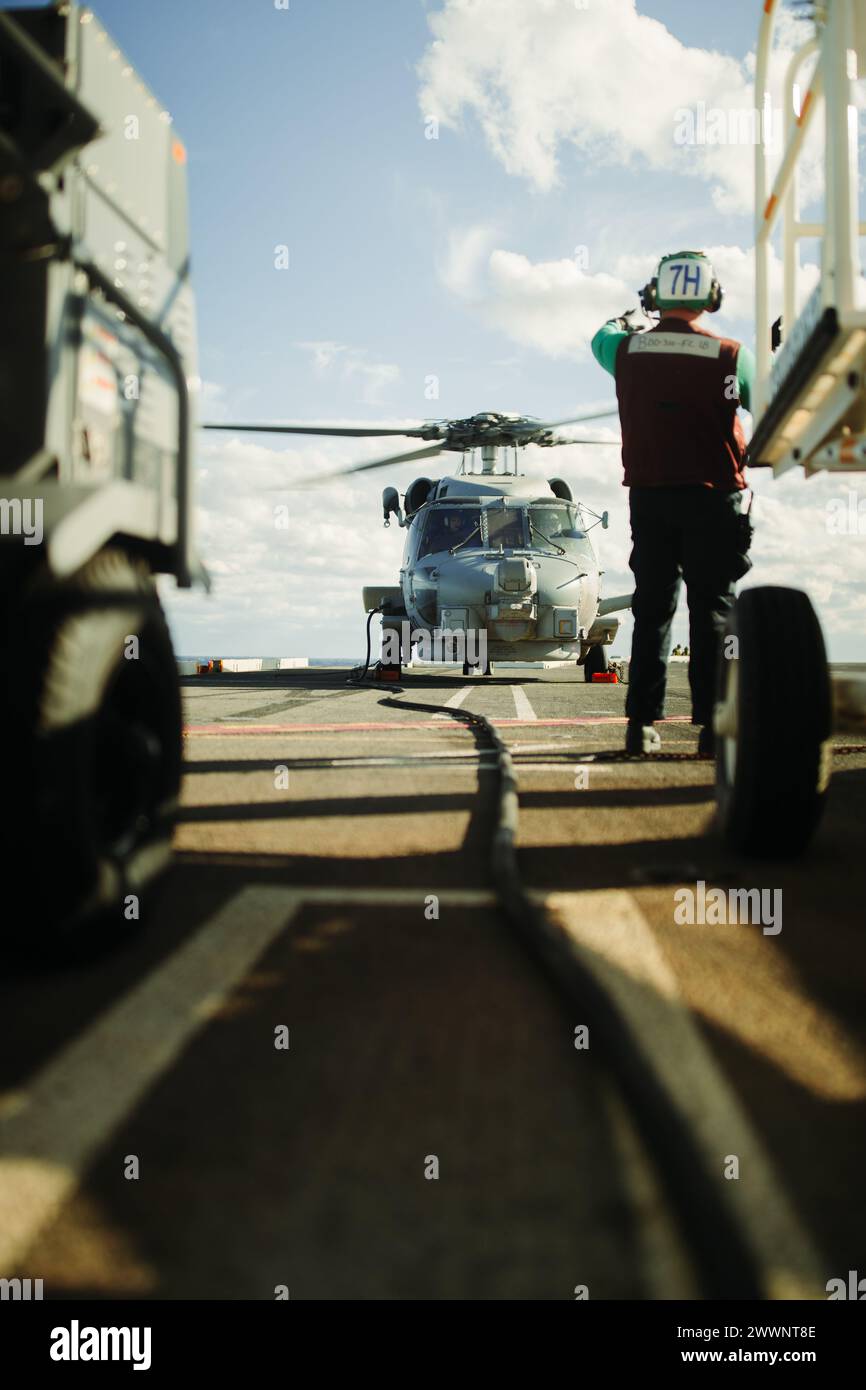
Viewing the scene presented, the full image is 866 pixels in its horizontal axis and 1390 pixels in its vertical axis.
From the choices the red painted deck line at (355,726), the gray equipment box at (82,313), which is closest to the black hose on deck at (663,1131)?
the gray equipment box at (82,313)

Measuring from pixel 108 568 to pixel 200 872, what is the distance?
1.18 m

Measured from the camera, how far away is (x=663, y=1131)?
138 centimetres

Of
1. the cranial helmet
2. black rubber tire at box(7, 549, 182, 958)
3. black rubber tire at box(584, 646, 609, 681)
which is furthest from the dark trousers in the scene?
black rubber tire at box(584, 646, 609, 681)

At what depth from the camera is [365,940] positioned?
2.35 meters

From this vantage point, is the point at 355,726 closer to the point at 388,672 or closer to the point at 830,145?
the point at 830,145

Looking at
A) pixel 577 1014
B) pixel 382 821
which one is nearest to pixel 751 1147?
pixel 577 1014

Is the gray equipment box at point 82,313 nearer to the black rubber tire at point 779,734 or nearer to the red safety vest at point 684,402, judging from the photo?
the black rubber tire at point 779,734

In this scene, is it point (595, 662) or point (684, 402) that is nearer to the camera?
point (684, 402)

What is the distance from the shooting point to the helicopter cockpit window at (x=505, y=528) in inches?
→ 637

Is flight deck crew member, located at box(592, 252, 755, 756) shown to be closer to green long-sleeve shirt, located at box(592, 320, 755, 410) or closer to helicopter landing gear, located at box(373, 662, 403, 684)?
green long-sleeve shirt, located at box(592, 320, 755, 410)

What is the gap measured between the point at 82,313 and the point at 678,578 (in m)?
4.16

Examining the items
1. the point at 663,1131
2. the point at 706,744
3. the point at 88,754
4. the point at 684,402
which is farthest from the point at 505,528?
the point at 663,1131

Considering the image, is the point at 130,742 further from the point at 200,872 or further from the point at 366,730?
the point at 366,730

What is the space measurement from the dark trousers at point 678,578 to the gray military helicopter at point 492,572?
9444 mm
